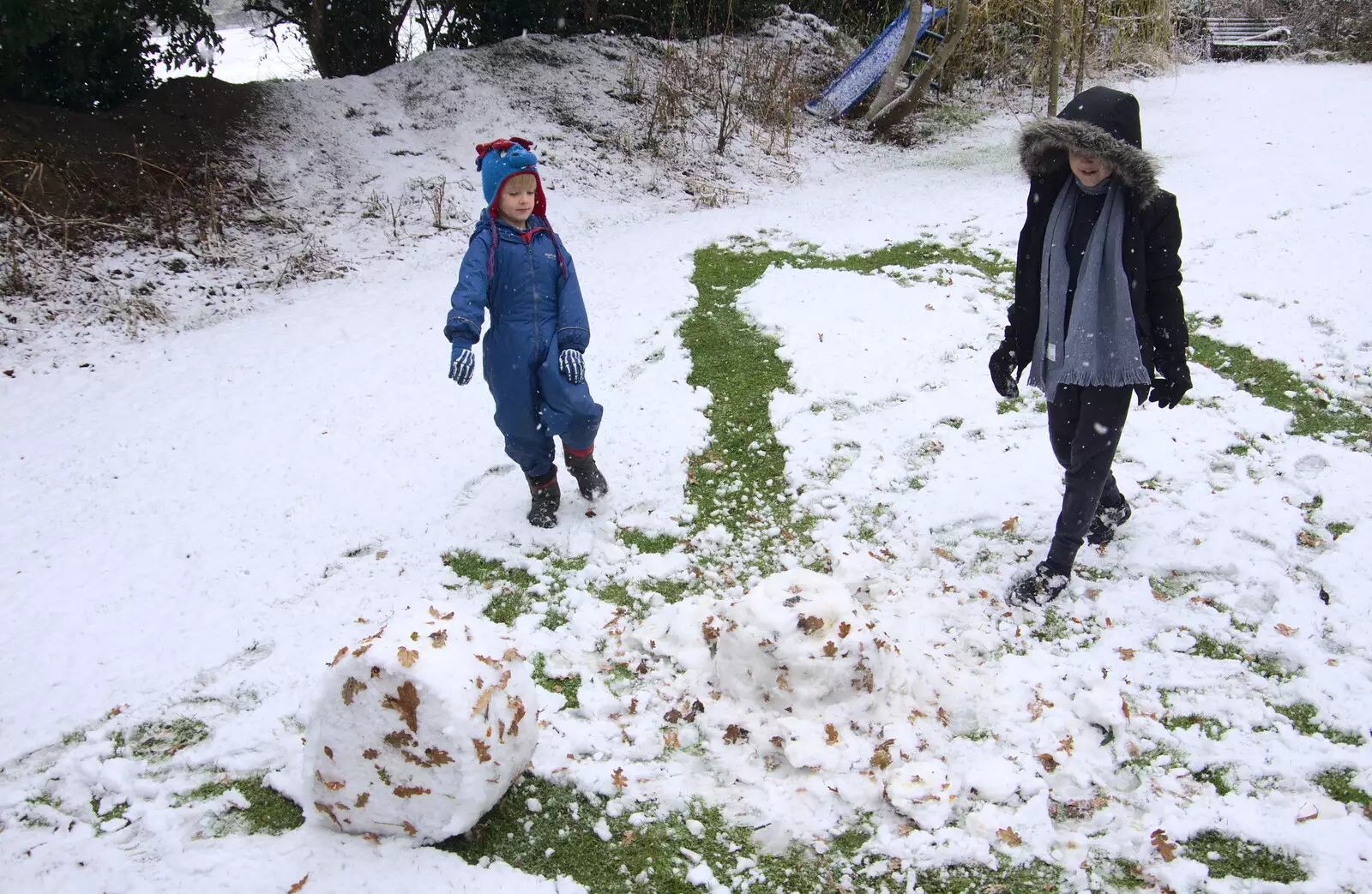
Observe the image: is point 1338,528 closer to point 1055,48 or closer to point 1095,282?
point 1095,282

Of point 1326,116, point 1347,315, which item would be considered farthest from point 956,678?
point 1326,116

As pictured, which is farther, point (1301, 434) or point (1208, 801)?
point (1301, 434)

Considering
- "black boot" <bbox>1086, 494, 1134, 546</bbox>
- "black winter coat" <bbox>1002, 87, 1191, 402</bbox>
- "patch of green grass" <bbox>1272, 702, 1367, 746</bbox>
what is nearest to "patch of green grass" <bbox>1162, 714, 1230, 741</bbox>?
"patch of green grass" <bbox>1272, 702, 1367, 746</bbox>

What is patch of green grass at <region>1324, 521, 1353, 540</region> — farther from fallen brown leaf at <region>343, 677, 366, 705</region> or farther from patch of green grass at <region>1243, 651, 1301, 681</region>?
fallen brown leaf at <region>343, 677, 366, 705</region>

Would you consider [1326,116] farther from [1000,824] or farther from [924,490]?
[1000,824]

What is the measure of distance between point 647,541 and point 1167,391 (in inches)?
84.6

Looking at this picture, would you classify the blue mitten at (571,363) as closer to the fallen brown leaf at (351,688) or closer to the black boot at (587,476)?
the black boot at (587,476)

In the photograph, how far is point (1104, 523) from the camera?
3592 mm

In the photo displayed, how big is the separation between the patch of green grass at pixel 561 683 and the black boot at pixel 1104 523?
2194mm

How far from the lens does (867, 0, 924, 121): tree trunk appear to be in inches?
401

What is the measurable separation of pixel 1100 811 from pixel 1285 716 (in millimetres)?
784

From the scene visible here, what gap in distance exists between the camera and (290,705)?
299cm

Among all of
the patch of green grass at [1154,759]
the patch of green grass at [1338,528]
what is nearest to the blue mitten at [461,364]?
the patch of green grass at [1154,759]

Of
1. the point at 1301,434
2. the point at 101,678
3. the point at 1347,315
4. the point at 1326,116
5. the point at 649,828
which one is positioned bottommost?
the point at 649,828
